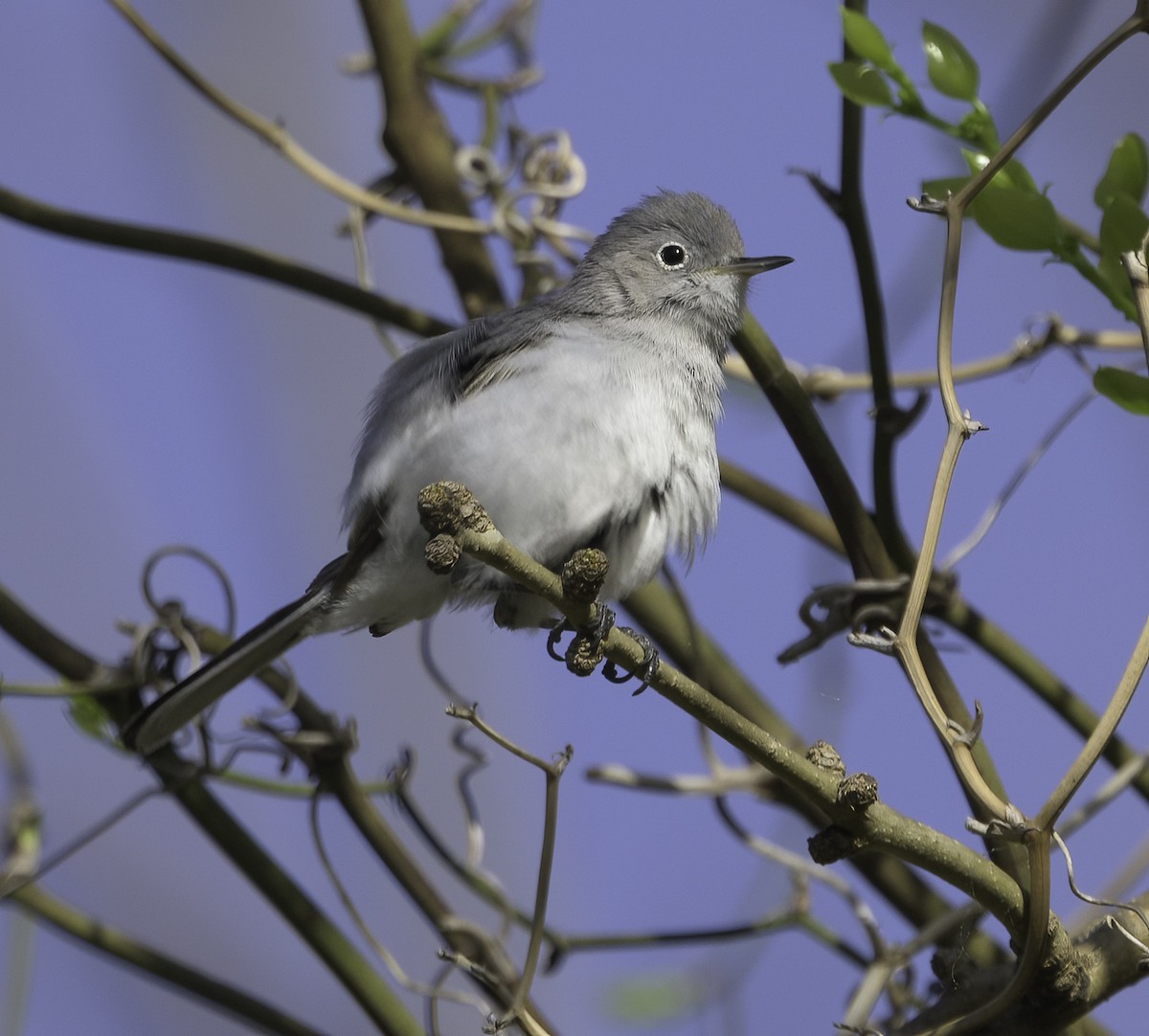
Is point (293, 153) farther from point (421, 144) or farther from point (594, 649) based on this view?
point (594, 649)

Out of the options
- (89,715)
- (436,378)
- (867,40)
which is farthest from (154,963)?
(867,40)

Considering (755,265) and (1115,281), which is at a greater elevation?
(755,265)

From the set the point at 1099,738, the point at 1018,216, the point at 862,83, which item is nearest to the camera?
the point at 1099,738

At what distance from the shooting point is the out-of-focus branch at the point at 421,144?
102 inches

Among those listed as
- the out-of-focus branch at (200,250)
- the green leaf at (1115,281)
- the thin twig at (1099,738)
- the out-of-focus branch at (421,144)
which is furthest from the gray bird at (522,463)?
the thin twig at (1099,738)

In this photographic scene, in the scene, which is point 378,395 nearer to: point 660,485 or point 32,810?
point 660,485

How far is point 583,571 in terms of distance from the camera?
1371 millimetres

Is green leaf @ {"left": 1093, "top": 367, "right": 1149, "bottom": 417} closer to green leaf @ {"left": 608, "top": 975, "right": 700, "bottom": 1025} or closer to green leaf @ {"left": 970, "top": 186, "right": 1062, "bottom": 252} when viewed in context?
green leaf @ {"left": 970, "top": 186, "right": 1062, "bottom": 252}

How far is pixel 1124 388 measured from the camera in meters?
1.48

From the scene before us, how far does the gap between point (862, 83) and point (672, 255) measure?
2.96ft

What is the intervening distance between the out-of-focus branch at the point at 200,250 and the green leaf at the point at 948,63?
956mm

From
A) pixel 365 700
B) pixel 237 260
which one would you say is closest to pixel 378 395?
pixel 237 260

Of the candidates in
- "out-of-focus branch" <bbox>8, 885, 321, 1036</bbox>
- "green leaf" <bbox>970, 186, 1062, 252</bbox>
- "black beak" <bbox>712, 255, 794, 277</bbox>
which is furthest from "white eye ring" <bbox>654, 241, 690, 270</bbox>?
"out-of-focus branch" <bbox>8, 885, 321, 1036</bbox>

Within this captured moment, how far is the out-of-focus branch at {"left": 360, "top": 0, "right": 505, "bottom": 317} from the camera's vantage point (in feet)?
8.49
